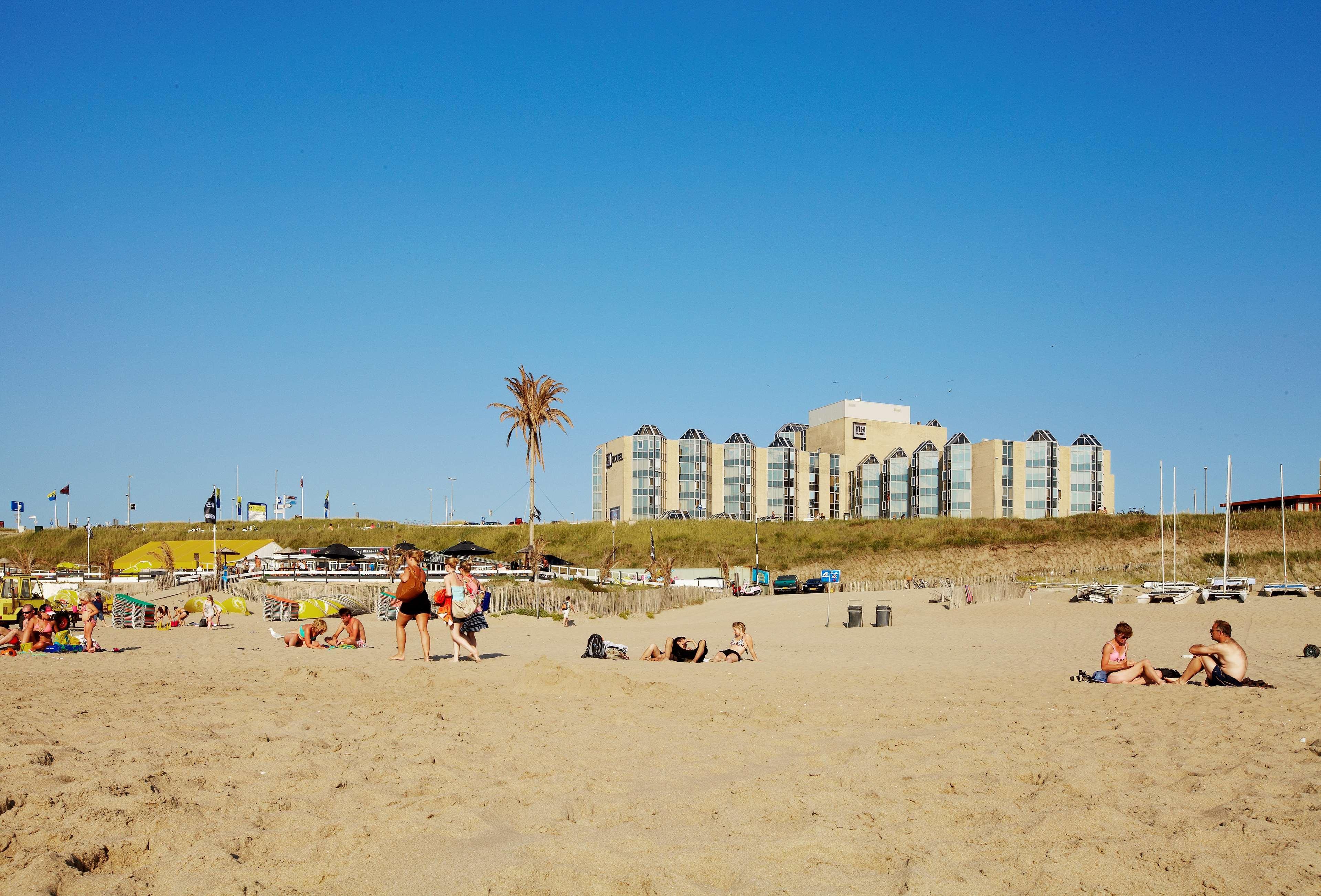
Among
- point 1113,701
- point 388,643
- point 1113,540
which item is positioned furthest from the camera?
point 1113,540

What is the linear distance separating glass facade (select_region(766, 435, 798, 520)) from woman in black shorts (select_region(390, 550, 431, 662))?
9336cm

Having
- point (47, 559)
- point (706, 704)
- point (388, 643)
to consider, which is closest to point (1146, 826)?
point (706, 704)

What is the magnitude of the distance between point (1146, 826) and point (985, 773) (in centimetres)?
132

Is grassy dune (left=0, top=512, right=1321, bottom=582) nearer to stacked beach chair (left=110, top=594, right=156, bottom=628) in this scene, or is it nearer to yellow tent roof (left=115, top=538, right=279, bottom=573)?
yellow tent roof (left=115, top=538, right=279, bottom=573)

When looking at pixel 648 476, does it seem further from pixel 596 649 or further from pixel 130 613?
pixel 596 649

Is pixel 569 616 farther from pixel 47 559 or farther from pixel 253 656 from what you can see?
pixel 47 559

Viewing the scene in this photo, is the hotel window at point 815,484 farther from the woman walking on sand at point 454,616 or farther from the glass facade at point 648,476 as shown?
the woman walking on sand at point 454,616

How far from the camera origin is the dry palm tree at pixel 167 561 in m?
37.6

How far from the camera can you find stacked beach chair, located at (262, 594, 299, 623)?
24812 millimetres

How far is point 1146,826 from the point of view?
488 cm

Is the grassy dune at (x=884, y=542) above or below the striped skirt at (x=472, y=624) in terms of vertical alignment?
below

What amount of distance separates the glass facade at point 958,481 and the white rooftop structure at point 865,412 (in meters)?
14.0

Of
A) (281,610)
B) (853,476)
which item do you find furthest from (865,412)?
(281,610)

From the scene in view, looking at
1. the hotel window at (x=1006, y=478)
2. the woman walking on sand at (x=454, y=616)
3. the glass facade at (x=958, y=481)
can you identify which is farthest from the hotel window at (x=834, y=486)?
the woman walking on sand at (x=454, y=616)
